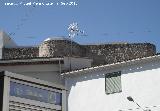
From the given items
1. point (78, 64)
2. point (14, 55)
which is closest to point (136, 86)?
point (78, 64)

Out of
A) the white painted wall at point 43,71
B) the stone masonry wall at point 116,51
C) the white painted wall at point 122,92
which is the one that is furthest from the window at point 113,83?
the stone masonry wall at point 116,51

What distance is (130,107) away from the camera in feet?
66.9

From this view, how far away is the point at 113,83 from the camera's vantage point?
2131 centimetres

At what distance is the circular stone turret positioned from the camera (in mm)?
28914

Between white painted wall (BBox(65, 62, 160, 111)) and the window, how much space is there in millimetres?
222

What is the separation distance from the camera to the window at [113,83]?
2119cm

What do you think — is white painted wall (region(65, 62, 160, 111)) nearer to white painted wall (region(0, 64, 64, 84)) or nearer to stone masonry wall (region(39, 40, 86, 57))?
white painted wall (region(0, 64, 64, 84))

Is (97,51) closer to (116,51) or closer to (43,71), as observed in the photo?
(116,51)

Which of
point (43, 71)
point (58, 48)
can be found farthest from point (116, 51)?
point (43, 71)

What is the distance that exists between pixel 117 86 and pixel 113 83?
0.98ft

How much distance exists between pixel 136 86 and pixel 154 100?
1379mm

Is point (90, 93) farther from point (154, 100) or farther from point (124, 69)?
point (154, 100)

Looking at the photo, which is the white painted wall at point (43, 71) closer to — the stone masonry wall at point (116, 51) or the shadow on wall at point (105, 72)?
the shadow on wall at point (105, 72)

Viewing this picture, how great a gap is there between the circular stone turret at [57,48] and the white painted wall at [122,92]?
604 cm
